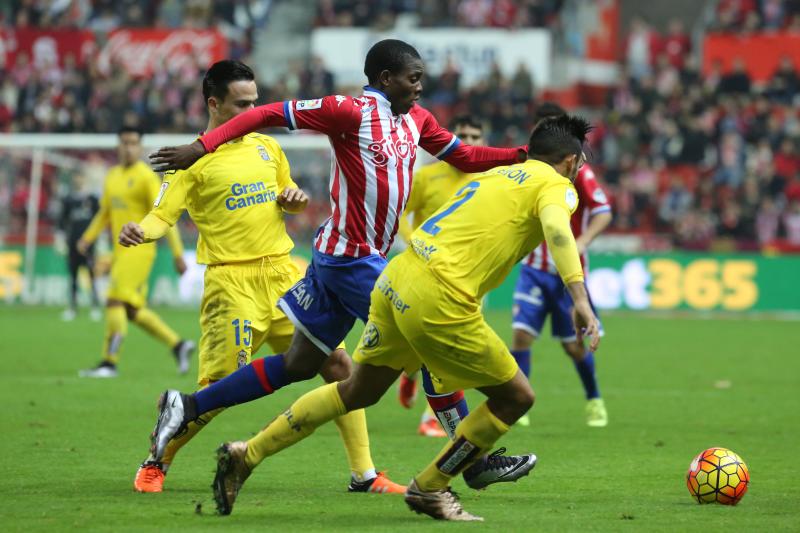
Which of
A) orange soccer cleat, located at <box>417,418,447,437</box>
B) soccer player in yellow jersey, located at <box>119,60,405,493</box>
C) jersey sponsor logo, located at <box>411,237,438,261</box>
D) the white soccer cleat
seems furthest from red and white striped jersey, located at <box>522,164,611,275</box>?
jersey sponsor logo, located at <box>411,237,438,261</box>

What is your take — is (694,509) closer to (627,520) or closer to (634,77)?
(627,520)

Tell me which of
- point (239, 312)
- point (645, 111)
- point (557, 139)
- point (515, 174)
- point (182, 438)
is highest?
point (557, 139)

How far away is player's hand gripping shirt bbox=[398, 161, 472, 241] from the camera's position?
10578 mm

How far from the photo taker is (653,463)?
8.90 meters

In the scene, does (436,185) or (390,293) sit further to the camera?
(436,185)

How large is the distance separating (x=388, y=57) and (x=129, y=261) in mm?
7534

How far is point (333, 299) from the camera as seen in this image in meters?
7.27

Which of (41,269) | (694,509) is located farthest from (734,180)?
(694,509)

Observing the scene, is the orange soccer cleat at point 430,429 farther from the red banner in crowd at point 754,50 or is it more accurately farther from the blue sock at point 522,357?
the red banner in crowd at point 754,50

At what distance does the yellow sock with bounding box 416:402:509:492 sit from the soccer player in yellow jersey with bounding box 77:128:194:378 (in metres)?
7.75

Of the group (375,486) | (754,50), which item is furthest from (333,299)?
(754,50)

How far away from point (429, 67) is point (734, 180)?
26.6 feet

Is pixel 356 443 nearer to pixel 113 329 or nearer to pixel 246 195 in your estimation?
pixel 246 195

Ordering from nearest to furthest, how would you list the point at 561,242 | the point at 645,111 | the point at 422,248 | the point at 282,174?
the point at 561,242 < the point at 422,248 < the point at 282,174 < the point at 645,111
